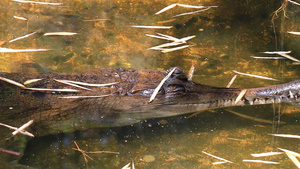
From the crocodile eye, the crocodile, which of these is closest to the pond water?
the crocodile

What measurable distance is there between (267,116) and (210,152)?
932 mm

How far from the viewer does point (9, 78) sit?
3.89m

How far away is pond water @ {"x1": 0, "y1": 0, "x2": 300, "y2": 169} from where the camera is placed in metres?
3.54

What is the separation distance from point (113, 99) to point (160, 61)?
3.57 ft

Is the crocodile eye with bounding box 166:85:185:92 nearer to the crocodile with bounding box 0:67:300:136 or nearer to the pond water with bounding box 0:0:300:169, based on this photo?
the crocodile with bounding box 0:67:300:136

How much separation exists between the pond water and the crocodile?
115 millimetres

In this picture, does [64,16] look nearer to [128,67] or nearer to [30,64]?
[30,64]

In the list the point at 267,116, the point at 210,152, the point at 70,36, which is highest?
the point at 70,36

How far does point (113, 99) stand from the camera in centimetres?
383

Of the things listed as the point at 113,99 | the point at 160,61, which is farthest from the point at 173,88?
the point at 160,61

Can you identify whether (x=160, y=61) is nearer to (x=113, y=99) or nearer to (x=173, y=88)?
(x=173, y=88)

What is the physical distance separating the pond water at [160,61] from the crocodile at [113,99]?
0.11 m

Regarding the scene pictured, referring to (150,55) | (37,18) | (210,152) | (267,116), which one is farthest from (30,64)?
(267,116)

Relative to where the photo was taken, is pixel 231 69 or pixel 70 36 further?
pixel 70 36
